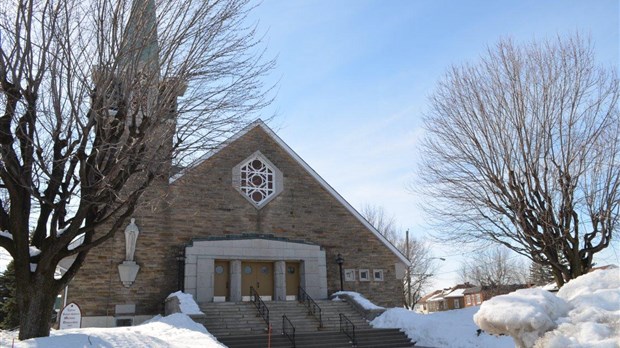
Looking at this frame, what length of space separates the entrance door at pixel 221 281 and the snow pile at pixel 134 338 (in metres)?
5.51

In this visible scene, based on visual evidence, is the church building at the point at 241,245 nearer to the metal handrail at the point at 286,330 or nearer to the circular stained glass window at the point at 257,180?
the circular stained glass window at the point at 257,180

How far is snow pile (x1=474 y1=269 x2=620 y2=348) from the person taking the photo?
14.9 feet

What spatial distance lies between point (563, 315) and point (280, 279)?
14923mm

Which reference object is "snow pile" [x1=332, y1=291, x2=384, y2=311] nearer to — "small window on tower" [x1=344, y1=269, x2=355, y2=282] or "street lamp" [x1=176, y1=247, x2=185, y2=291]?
"small window on tower" [x1=344, y1=269, x2=355, y2=282]

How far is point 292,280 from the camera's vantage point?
1983cm

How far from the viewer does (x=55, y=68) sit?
830cm

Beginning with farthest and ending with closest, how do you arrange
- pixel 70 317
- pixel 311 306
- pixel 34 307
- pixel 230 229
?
pixel 230 229, pixel 311 306, pixel 70 317, pixel 34 307

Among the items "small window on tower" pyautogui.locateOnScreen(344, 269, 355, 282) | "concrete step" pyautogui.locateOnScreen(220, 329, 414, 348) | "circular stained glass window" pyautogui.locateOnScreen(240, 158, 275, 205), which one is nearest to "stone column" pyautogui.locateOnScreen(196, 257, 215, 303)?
"circular stained glass window" pyautogui.locateOnScreen(240, 158, 275, 205)

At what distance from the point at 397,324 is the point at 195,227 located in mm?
7961

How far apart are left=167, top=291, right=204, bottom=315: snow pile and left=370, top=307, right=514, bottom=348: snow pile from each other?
596cm

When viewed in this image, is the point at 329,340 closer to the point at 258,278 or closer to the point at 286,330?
the point at 286,330

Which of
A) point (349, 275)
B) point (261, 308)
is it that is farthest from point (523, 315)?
point (349, 275)

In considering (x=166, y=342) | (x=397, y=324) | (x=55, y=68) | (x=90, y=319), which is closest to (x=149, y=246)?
(x=90, y=319)

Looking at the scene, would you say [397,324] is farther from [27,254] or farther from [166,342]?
[27,254]
